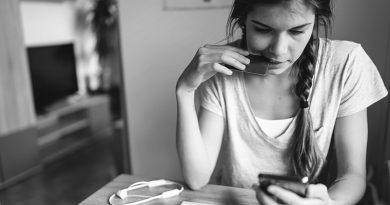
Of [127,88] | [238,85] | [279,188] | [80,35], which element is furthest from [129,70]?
[80,35]

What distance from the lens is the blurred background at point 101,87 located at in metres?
0.99

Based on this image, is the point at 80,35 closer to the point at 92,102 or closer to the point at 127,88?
the point at 92,102

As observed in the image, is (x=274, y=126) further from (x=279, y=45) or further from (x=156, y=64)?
(x=156, y=64)

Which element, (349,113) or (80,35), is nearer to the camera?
(349,113)

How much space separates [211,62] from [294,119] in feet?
0.88

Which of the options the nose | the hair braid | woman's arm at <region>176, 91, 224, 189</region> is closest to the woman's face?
the nose

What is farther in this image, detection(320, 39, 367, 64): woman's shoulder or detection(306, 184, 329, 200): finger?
detection(320, 39, 367, 64): woman's shoulder

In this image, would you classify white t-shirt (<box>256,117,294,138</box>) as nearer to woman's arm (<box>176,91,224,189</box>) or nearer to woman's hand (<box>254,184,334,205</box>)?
woman's arm (<box>176,91,224,189</box>)

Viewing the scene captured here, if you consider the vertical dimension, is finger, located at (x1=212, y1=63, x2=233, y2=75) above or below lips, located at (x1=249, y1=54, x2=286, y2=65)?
below

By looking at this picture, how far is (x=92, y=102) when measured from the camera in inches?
125

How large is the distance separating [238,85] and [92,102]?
252 cm

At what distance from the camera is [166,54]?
1279 mm

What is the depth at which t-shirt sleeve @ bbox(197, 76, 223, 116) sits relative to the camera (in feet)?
2.96

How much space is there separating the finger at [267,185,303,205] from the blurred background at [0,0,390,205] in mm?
346
